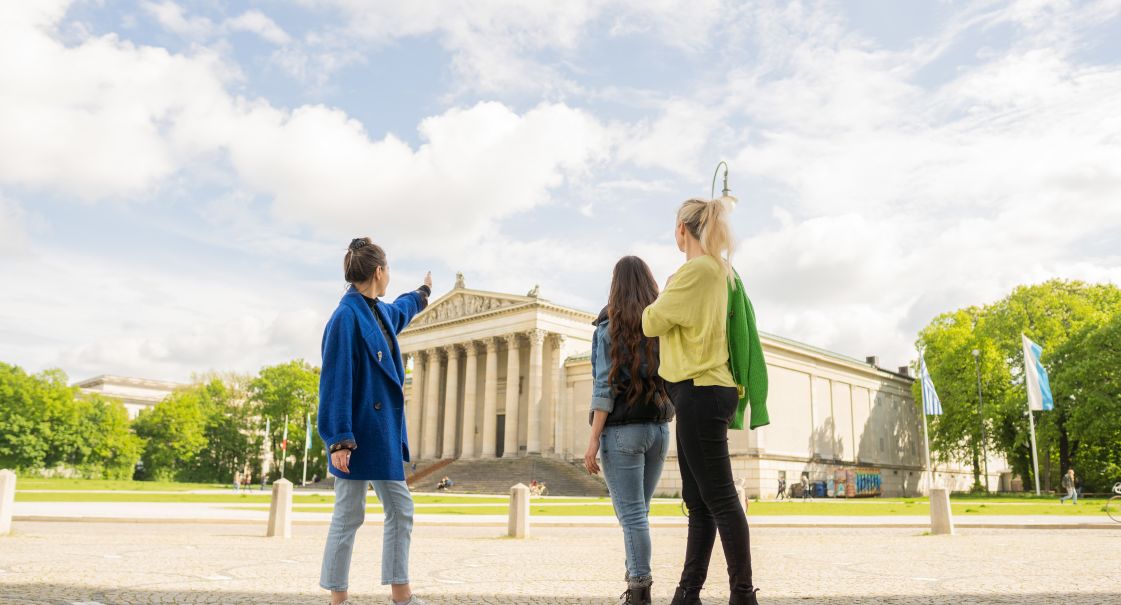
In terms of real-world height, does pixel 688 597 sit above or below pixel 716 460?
below

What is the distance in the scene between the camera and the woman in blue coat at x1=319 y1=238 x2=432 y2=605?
16.9 ft

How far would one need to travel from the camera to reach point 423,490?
6144 centimetres

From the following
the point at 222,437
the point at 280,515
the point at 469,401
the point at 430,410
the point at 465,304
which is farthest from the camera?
the point at 222,437

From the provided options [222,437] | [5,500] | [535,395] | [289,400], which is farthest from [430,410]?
[5,500]

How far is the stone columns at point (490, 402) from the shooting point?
68375 millimetres

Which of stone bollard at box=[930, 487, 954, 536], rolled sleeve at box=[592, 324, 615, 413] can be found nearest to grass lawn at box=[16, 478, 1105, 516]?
stone bollard at box=[930, 487, 954, 536]

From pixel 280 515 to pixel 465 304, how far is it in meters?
57.8

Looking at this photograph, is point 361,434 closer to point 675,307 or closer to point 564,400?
point 675,307

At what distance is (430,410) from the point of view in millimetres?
74562

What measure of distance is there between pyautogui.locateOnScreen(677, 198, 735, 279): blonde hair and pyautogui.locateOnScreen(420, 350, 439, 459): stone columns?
70.6 metres

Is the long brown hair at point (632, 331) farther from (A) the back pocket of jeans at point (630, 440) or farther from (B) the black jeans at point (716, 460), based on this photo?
(B) the black jeans at point (716, 460)

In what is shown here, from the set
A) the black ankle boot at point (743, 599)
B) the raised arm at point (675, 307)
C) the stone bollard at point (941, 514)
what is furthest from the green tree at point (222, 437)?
the black ankle boot at point (743, 599)

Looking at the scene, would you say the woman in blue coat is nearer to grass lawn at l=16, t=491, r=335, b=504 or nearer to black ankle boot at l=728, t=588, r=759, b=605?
black ankle boot at l=728, t=588, r=759, b=605

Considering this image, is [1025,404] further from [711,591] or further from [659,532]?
[711,591]
